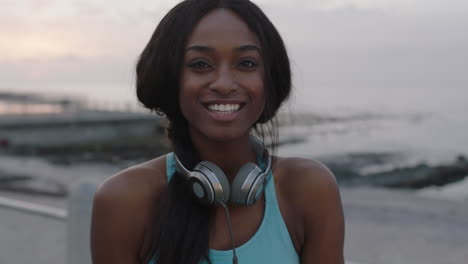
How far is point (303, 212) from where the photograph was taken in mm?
1890

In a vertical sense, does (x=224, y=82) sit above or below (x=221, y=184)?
above

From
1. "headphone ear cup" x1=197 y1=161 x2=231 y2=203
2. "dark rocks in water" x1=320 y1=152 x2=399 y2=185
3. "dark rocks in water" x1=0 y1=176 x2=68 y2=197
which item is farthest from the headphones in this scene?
"dark rocks in water" x1=320 y1=152 x2=399 y2=185

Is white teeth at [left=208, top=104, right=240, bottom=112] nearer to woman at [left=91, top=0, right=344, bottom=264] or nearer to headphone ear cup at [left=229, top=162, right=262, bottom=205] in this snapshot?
woman at [left=91, top=0, right=344, bottom=264]

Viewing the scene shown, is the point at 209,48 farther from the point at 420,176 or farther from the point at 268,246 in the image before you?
the point at 420,176

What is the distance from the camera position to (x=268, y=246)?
1792mm

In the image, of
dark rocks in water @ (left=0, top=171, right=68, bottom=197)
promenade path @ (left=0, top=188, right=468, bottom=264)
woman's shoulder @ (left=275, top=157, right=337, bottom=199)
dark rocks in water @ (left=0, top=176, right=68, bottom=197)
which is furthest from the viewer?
dark rocks in water @ (left=0, top=171, right=68, bottom=197)

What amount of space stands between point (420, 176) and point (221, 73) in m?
20.8

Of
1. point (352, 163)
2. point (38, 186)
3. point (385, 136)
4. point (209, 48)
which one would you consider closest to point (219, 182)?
point (209, 48)

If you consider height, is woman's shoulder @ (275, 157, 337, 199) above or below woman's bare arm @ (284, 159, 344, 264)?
above

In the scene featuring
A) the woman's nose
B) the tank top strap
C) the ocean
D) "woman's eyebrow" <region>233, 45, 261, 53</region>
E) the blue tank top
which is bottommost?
the ocean

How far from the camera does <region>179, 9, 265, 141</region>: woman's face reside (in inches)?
67.3

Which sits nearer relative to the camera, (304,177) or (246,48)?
(246,48)

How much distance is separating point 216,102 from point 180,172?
0.98 ft

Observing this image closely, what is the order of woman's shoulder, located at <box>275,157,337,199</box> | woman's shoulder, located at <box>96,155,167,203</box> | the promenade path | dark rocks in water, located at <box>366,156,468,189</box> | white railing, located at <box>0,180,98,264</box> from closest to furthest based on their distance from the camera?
woman's shoulder, located at <box>96,155,167,203</box> < woman's shoulder, located at <box>275,157,337,199</box> < white railing, located at <box>0,180,98,264</box> < the promenade path < dark rocks in water, located at <box>366,156,468,189</box>
